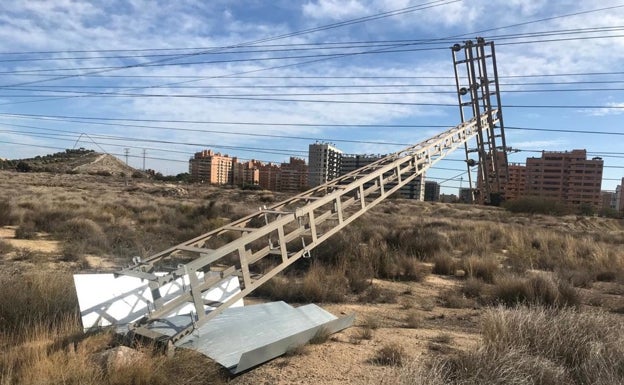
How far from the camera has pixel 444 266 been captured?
15055mm

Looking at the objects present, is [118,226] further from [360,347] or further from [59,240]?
[360,347]

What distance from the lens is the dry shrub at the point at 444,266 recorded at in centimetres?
1500

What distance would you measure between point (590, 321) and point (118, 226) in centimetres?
1987

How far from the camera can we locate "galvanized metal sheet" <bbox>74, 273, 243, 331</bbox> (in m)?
6.62

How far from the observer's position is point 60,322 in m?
6.66

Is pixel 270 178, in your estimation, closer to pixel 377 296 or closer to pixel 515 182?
pixel 515 182

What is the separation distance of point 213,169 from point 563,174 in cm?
6208

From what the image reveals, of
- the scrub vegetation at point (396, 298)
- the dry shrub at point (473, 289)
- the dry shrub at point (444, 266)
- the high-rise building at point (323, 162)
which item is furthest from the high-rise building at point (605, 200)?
the dry shrub at point (473, 289)

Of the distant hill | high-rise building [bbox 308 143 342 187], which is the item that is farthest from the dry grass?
the distant hill

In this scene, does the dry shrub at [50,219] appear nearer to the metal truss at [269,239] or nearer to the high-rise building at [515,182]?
the metal truss at [269,239]

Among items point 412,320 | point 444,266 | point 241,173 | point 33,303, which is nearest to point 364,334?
point 412,320

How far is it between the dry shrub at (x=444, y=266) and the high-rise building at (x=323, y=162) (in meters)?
16.3

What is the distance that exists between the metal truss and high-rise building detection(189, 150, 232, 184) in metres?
71.9

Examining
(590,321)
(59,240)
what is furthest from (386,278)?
(59,240)
